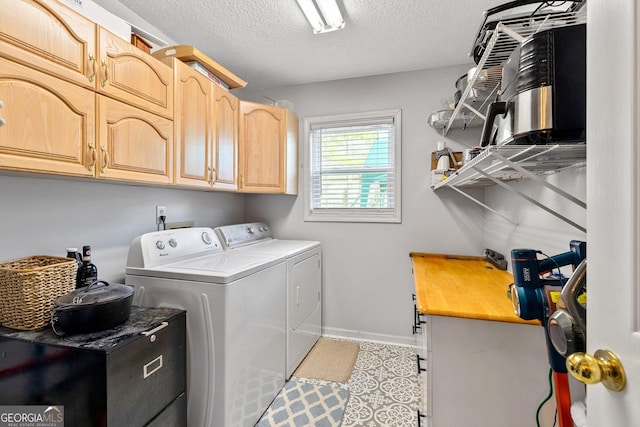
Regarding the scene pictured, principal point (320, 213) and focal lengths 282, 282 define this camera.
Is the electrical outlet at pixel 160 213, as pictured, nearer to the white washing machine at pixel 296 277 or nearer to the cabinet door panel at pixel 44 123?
the white washing machine at pixel 296 277

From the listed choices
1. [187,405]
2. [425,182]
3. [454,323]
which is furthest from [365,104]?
[187,405]

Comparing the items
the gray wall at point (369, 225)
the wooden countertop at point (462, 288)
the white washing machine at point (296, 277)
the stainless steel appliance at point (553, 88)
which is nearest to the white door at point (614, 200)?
the stainless steel appliance at point (553, 88)

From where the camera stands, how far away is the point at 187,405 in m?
1.47

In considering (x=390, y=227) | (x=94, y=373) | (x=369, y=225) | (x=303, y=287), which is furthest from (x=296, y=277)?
(x=94, y=373)

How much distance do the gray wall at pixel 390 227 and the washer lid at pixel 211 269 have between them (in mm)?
1037

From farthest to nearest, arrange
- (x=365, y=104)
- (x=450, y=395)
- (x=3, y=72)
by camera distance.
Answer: (x=365, y=104), (x=450, y=395), (x=3, y=72)

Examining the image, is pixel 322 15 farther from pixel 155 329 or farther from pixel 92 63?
pixel 155 329

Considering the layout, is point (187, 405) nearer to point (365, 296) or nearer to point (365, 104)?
point (365, 296)

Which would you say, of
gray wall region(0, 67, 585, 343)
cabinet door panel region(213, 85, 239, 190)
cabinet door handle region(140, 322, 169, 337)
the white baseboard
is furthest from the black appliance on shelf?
the white baseboard

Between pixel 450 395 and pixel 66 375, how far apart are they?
1.55 m

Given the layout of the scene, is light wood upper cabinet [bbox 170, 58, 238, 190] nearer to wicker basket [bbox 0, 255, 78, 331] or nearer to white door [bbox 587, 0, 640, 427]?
wicker basket [bbox 0, 255, 78, 331]

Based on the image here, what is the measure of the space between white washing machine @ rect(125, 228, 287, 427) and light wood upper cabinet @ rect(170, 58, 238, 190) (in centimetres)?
46

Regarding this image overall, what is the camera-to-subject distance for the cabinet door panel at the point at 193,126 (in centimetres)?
178

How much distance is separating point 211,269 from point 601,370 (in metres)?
1.54
